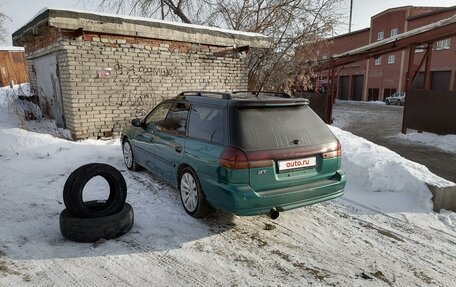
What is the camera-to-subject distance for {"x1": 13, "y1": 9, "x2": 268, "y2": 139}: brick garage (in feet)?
23.9

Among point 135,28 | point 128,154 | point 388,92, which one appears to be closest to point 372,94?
point 388,92

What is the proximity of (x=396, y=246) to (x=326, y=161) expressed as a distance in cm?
116

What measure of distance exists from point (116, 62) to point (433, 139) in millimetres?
10470

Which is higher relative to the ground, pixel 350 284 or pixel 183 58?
pixel 183 58

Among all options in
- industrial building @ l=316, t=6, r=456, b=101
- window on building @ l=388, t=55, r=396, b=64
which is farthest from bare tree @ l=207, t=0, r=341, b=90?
window on building @ l=388, t=55, r=396, b=64

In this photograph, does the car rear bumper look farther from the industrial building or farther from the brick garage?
the industrial building

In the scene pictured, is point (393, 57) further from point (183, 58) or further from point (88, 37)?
point (88, 37)

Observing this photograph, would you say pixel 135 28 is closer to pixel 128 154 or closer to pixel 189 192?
pixel 128 154

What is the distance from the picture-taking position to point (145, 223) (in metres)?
3.78

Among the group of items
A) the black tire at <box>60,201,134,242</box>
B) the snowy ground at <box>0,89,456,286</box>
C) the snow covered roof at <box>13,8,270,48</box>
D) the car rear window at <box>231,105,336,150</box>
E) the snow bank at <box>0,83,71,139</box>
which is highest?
the snow covered roof at <box>13,8,270,48</box>

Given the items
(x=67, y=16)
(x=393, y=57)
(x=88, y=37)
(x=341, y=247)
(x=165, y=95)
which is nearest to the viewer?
(x=341, y=247)

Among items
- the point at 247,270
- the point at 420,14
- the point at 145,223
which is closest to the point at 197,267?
the point at 247,270

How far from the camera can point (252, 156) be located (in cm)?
325

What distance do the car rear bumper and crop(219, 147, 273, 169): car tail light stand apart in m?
0.22
